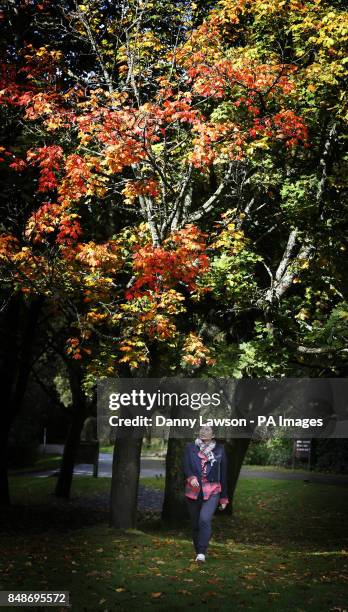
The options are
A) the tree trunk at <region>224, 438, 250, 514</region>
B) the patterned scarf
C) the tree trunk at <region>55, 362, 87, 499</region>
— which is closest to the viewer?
the patterned scarf

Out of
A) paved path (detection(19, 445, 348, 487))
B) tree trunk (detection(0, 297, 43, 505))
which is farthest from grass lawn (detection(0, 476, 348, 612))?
paved path (detection(19, 445, 348, 487))

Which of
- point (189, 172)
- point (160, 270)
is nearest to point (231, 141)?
point (189, 172)

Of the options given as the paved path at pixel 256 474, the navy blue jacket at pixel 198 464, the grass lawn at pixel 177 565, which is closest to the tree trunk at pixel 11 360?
the grass lawn at pixel 177 565

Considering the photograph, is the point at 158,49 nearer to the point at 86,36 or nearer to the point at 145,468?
the point at 86,36

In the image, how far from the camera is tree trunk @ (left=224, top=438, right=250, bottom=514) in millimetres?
22672

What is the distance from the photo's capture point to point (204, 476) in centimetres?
1225

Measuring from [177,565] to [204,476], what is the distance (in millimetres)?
1669

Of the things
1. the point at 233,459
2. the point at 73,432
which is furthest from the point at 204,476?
the point at 73,432

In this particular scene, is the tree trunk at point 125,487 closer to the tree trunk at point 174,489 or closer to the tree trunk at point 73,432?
the tree trunk at point 174,489

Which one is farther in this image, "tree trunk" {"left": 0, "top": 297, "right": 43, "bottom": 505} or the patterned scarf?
"tree trunk" {"left": 0, "top": 297, "right": 43, "bottom": 505}

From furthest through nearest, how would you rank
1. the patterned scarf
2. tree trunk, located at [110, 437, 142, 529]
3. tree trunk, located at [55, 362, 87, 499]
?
tree trunk, located at [55, 362, 87, 499]
tree trunk, located at [110, 437, 142, 529]
the patterned scarf

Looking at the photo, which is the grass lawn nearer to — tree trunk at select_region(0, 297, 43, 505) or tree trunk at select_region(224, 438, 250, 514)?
tree trunk at select_region(224, 438, 250, 514)

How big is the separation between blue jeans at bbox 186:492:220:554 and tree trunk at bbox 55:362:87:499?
1248cm

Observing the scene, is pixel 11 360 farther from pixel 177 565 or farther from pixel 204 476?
pixel 204 476
